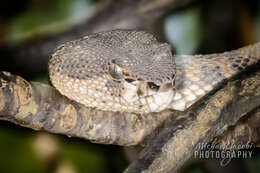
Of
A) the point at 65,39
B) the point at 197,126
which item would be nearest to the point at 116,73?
the point at 197,126

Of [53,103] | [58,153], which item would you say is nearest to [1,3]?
[58,153]

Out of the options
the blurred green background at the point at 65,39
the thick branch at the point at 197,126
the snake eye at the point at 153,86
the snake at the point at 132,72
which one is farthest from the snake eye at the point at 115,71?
the blurred green background at the point at 65,39

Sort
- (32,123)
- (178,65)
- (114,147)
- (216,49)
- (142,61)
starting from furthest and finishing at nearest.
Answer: (216,49), (114,147), (178,65), (142,61), (32,123)

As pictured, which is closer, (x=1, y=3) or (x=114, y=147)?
(x=114, y=147)

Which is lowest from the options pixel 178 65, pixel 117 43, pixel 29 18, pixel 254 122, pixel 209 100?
pixel 254 122

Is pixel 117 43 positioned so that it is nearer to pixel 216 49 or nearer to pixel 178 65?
pixel 178 65

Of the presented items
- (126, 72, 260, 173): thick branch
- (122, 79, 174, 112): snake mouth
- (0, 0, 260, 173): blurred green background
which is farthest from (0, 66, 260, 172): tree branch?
(0, 0, 260, 173): blurred green background

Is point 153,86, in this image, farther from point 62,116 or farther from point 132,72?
point 62,116
